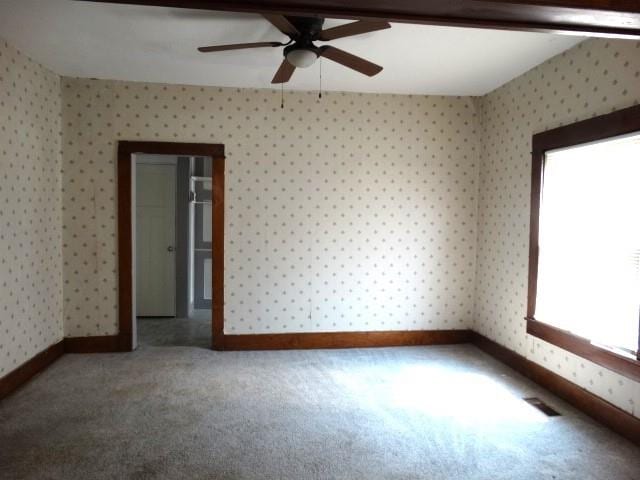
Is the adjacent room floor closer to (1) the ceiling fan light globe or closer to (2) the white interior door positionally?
(2) the white interior door

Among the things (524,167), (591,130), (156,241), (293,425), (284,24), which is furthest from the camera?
(156,241)

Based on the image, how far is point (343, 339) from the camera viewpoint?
14.1 ft

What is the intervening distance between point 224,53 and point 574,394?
11.8ft

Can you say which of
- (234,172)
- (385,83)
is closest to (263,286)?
(234,172)

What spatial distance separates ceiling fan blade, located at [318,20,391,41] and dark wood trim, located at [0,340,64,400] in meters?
3.23

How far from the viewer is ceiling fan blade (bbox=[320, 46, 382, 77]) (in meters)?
2.60

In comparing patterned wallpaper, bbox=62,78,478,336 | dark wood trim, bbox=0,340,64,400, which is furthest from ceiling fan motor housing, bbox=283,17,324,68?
dark wood trim, bbox=0,340,64,400

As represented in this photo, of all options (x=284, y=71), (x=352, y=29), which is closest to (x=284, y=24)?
(x=352, y=29)

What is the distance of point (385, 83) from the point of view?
3941 millimetres

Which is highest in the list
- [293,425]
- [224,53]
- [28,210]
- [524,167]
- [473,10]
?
[224,53]

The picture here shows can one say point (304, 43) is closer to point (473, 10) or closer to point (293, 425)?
point (473, 10)

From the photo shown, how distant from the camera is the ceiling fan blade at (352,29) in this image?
90.5 inches

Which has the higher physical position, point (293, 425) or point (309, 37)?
point (309, 37)

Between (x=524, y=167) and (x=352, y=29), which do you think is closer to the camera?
(x=352, y=29)
